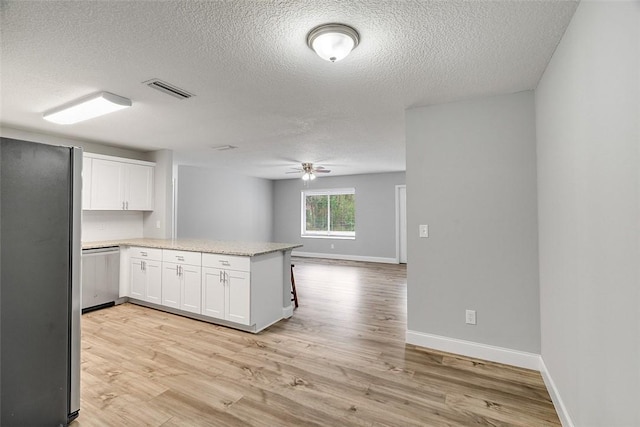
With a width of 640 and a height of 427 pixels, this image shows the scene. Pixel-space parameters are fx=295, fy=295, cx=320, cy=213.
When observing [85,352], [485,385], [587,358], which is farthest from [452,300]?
[85,352]

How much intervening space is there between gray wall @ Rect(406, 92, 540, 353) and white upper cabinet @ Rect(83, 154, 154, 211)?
4205 mm

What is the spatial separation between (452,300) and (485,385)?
0.72m

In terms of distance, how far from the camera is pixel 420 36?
1.78 metres

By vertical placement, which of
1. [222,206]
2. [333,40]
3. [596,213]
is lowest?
[596,213]

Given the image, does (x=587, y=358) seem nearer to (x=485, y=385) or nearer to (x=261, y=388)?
(x=485, y=385)

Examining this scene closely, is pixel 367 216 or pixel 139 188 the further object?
pixel 367 216

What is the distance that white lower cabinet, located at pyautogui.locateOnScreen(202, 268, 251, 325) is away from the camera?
3238 millimetres

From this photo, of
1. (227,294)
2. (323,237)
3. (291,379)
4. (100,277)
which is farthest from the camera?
(323,237)

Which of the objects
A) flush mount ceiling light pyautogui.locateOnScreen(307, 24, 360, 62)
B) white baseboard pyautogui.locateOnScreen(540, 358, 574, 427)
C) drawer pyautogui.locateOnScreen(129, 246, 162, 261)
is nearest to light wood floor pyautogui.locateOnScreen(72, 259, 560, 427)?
white baseboard pyautogui.locateOnScreen(540, 358, 574, 427)

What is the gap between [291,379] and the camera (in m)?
2.30

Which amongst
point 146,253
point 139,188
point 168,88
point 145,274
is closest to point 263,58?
point 168,88

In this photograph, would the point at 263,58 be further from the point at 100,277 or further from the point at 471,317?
the point at 100,277

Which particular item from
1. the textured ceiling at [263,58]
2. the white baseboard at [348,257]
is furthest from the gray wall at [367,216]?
the textured ceiling at [263,58]

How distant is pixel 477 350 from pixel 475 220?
116cm
